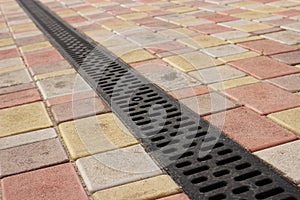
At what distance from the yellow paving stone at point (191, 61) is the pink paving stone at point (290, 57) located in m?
0.49

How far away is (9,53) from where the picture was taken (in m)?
4.45

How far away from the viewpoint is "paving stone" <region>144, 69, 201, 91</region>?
314 centimetres

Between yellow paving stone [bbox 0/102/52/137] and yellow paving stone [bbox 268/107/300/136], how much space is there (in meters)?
1.37

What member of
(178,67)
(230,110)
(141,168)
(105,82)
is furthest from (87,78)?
(141,168)

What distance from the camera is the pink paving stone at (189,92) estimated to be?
295 centimetres

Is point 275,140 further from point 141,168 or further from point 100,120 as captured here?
point 100,120

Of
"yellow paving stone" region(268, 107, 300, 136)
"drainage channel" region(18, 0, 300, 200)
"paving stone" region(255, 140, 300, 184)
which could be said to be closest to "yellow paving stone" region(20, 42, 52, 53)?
"drainage channel" region(18, 0, 300, 200)

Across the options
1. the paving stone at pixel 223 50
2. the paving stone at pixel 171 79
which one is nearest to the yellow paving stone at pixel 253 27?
the paving stone at pixel 223 50

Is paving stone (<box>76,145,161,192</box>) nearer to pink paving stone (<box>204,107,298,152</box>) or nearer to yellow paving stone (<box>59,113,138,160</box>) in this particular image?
yellow paving stone (<box>59,113,138,160</box>)

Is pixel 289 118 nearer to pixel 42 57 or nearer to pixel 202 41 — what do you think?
pixel 202 41

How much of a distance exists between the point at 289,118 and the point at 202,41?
191cm

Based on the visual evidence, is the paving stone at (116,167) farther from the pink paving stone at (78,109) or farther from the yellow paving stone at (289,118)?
the yellow paving stone at (289,118)

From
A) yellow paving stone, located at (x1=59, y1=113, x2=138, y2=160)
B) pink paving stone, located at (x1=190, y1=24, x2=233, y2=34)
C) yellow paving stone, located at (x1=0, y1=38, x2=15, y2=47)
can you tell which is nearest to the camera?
yellow paving stone, located at (x1=59, y1=113, x2=138, y2=160)

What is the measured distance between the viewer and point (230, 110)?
265 cm
